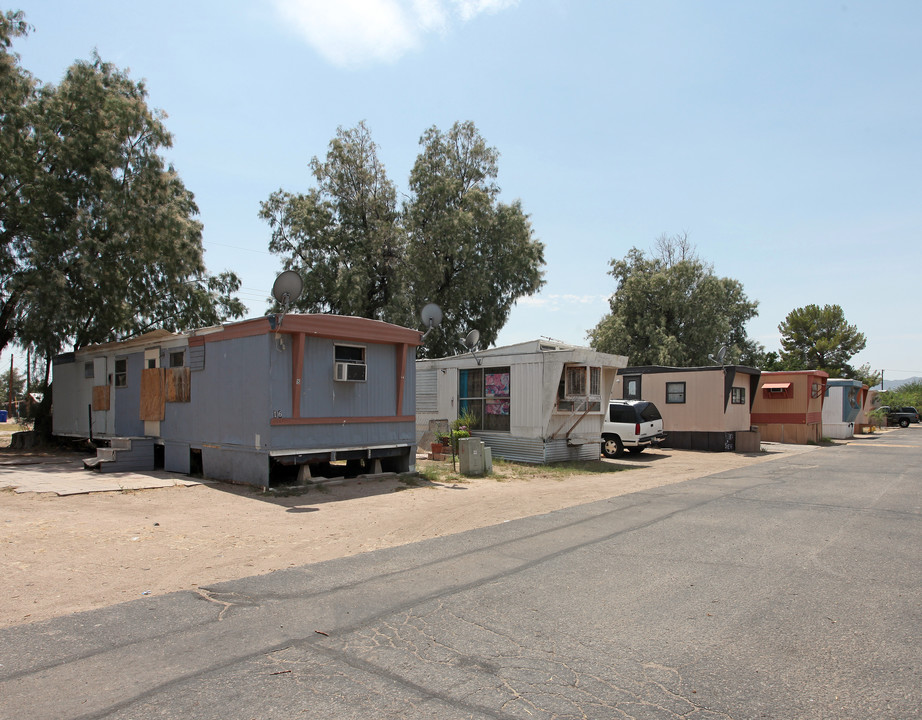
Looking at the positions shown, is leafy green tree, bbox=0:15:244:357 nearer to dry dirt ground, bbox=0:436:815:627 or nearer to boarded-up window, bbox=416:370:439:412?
dry dirt ground, bbox=0:436:815:627

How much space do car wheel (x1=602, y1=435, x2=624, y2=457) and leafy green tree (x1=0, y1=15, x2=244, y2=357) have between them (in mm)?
14835

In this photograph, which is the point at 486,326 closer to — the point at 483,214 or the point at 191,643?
the point at 483,214

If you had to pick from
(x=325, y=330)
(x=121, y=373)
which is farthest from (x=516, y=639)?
(x=121, y=373)

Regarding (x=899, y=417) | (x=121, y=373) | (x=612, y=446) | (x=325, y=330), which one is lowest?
(x=899, y=417)

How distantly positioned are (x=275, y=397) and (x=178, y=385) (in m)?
3.70

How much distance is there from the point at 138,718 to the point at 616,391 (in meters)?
23.7

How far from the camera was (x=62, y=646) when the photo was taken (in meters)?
4.29

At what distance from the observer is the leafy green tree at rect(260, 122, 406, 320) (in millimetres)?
32469

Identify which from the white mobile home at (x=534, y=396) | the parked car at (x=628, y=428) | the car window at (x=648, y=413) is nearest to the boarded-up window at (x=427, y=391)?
the white mobile home at (x=534, y=396)

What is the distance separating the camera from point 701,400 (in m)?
23.6

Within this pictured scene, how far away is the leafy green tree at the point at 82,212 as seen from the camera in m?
18.0

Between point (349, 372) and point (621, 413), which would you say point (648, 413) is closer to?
point (621, 413)

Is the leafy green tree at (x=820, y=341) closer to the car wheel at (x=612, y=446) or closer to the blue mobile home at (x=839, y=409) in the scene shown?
the blue mobile home at (x=839, y=409)

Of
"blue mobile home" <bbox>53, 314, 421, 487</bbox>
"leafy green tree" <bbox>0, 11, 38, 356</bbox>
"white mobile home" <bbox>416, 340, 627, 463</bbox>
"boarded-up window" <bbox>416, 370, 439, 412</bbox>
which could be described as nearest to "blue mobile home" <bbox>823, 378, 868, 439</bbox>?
"white mobile home" <bbox>416, 340, 627, 463</bbox>
